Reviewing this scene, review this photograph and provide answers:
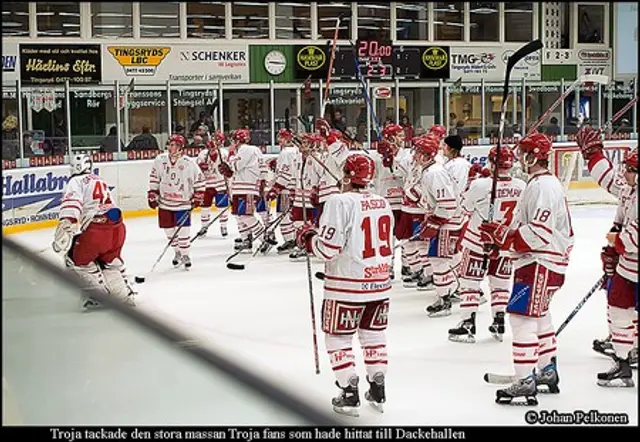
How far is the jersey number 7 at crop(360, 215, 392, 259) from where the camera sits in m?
3.88

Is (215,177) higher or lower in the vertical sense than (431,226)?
higher

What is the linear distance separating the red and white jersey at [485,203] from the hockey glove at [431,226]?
47 centimetres

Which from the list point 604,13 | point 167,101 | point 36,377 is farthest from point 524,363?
point 604,13

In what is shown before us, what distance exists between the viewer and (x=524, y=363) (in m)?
4.02

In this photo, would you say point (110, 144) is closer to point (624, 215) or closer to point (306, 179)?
point (306, 179)

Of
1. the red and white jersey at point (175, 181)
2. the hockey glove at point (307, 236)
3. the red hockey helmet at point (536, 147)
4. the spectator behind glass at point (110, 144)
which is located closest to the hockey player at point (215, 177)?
the red and white jersey at point (175, 181)

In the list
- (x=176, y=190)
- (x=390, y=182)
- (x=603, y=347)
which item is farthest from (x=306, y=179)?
(x=603, y=347)

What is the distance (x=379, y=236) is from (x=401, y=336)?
1.54 meters

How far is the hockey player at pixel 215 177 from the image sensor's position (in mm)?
9141

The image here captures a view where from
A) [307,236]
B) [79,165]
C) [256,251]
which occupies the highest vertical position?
[79,165]

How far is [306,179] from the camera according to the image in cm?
796

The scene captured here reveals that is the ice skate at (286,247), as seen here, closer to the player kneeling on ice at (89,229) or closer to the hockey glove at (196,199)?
the hockey glove at (196,199)

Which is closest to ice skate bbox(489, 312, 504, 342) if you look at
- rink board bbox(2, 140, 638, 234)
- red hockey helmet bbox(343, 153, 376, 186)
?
red hockey helmet bbox(343, 153, 376, 186)

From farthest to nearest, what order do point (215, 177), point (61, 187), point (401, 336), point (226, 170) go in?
point (61, 187), point (215, 177), point (226, 170), point (401, 336)
